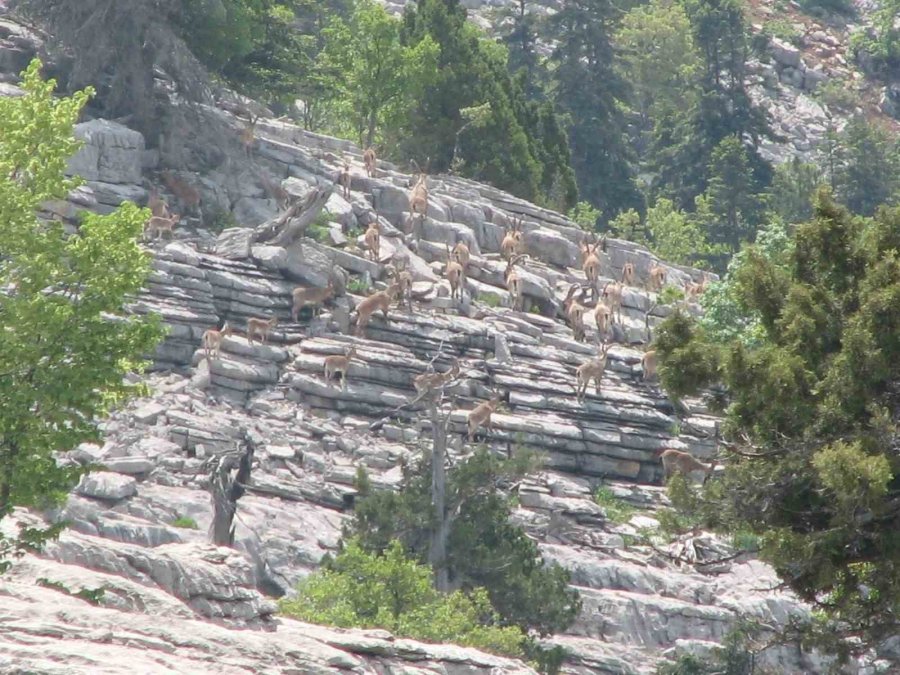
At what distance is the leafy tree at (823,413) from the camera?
72.2 ft

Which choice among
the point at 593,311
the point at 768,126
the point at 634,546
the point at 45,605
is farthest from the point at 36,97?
the point at 768,126

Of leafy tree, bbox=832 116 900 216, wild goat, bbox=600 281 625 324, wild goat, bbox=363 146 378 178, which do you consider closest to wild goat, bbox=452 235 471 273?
wild goat, bbox=600 281 625 324

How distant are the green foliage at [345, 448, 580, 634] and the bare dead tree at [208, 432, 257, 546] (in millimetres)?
2808

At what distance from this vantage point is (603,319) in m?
54.9

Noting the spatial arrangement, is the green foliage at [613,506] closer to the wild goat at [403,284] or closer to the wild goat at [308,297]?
the wild goat at [403,284]

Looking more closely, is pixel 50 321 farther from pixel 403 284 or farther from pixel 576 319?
pixel 576 319

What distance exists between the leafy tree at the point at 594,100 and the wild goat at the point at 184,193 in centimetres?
3793

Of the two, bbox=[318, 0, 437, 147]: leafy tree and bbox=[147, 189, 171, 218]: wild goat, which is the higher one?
bbox=[318, 0, 437, 147]: leafy tree

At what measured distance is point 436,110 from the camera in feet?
226

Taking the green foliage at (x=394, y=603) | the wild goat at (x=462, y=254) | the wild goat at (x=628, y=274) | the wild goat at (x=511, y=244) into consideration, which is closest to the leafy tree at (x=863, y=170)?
the wild goat at (x=628, y=274)

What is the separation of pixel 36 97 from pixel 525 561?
59.4 feet

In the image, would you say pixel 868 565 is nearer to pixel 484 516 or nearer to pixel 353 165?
pixel 484 516

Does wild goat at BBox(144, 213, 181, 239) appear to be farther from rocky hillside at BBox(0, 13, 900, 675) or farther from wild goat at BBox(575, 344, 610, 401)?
wild goat at BBox(575, 344, 610, 401)

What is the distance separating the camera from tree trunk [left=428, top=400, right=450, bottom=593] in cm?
4150
